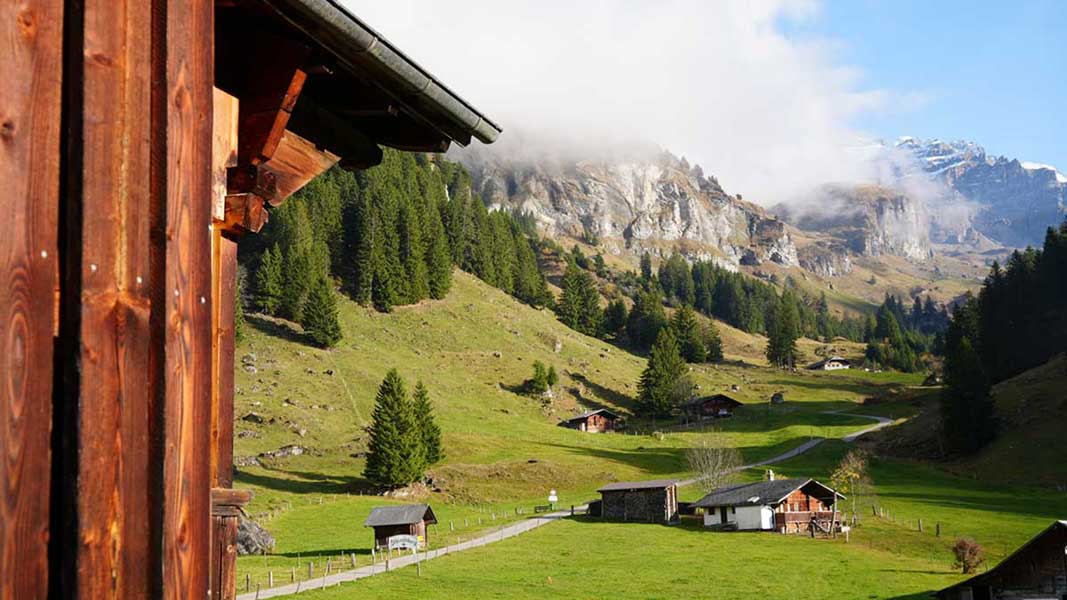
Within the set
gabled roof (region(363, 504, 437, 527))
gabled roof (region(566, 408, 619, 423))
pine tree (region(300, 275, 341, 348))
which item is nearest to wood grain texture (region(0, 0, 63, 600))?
gabled roof (region(363, 504, 437, 527))

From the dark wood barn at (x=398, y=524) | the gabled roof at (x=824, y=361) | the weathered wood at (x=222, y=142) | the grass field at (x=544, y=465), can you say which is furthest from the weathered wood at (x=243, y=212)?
the gabled roof at (x=824, y=361)

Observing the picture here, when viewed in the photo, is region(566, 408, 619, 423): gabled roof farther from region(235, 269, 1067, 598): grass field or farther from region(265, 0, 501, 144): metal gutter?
region(265, 0, 501, 144): metal gutter

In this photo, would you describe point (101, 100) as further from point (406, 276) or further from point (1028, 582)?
point (406, 276)

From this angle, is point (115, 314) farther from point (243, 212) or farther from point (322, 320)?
point (322, 320)

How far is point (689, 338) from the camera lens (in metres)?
180

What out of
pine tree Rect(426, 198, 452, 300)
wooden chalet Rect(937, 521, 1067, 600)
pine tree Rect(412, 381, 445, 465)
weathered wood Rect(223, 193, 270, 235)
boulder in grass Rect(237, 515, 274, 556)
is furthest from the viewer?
pine tree Rect(426, 198, 452, 300)

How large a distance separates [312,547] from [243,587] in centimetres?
1614

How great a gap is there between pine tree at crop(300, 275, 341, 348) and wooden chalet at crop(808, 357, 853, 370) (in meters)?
109

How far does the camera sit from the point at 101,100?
3738mm

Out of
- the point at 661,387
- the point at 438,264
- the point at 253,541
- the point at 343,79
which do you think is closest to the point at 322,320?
the point at 438,264

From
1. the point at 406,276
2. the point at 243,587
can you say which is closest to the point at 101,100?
the point at 243,587

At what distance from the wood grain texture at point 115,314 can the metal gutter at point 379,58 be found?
1.07m

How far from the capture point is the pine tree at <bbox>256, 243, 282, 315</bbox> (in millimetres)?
130750

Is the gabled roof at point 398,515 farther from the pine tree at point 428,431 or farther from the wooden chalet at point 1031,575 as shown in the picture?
the wooden chalet at point 1031,575
